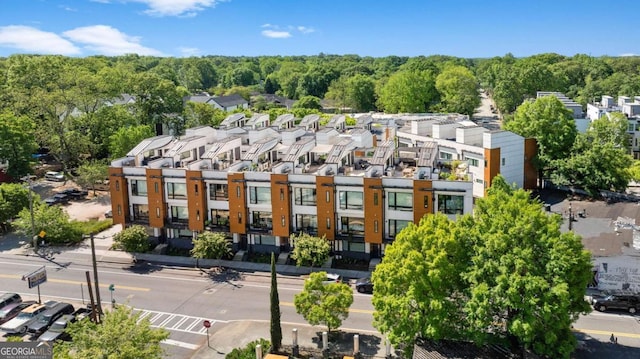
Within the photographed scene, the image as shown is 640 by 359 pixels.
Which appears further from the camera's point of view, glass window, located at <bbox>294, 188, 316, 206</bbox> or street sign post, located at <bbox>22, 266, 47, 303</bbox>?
glass window, located at <bbox>294, 188, 316, 206</bbox>

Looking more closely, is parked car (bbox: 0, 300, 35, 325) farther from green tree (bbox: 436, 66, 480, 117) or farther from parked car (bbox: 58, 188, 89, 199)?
green tree (bbox: 436, 66, 480, 117)

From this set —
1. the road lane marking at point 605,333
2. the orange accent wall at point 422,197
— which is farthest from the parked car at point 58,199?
the road lane marking at point 605,333

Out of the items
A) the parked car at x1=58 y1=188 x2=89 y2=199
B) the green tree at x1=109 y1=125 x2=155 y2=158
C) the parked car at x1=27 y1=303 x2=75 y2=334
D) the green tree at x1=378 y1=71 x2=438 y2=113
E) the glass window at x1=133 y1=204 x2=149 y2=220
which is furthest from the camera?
the green tree at x1=378 y1=71 x2=438 y2=113

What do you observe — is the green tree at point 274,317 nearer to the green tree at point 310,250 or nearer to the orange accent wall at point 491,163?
the green tree at point 310,250

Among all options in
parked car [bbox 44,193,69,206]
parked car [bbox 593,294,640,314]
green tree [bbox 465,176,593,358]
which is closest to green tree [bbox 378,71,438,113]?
parked car [bbox 44,193,69,206]

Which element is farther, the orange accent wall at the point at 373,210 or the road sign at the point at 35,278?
the orange accent wall at the point at 373,210

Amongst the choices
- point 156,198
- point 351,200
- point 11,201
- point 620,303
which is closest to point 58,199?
point 11,201
